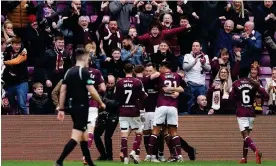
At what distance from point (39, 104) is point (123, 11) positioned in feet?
12.3

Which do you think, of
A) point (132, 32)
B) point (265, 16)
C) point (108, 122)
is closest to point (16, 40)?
point (132, 32)

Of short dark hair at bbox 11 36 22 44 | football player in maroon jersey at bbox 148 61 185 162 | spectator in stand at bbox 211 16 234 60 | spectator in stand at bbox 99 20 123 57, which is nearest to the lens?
football player in maroon jersey at bbox 148 61 185 162

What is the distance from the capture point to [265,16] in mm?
25750

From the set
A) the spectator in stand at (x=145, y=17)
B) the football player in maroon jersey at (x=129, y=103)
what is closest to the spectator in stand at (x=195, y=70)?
the spectator in stand at (x=145, y=17)

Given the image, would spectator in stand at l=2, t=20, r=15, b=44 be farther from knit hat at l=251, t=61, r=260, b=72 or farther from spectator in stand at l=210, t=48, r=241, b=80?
knit hat at l=251, t=61, r=260, b=72

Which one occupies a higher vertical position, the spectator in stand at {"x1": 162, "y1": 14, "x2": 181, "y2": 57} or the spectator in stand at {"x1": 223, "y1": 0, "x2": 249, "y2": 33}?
the spectator in stand at {"x1": 223, "y1": 0, "x2": 249, "y2": 33}

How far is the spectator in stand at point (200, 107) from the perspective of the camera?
77.8 ft

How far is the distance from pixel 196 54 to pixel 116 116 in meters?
3.18

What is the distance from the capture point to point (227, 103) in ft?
78.0

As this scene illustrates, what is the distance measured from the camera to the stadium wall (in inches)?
924

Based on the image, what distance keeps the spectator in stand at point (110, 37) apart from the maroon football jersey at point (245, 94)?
14.9 feet

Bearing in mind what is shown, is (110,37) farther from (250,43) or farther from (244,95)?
(244,95)

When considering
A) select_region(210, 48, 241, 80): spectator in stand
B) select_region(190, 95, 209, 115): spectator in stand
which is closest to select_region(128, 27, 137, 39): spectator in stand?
select_region(210, 48, 241, 80): spectator in stand

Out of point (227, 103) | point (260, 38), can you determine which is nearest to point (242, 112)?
point (227, 103)
